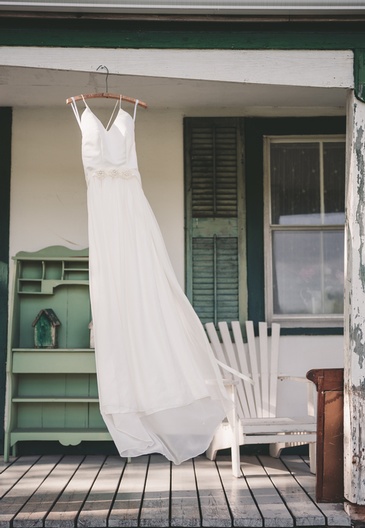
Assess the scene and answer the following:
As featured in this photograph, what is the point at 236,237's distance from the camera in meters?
5.59

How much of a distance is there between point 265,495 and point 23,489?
1536 mm

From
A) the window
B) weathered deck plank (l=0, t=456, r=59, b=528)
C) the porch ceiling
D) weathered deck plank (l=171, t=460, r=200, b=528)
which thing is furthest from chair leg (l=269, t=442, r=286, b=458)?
the porch ceiling

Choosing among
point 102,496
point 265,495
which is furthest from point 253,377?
point 102,496

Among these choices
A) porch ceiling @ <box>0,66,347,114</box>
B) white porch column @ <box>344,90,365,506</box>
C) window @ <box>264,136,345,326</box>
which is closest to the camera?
white porch column @ <box>344,90,365,506</box>

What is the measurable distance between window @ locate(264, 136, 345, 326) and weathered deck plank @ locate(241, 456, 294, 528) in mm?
1190

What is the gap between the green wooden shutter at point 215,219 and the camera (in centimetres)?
555

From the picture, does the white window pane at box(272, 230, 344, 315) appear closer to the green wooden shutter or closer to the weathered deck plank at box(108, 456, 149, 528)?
the green wooden shutter

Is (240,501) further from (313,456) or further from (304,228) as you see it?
(304,228)

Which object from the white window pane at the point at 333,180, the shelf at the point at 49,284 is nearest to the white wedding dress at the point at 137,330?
the shelf at the point at 49,284

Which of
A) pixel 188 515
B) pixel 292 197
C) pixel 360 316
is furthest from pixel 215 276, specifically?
pixel 188 515

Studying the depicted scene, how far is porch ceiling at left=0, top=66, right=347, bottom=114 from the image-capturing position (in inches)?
190

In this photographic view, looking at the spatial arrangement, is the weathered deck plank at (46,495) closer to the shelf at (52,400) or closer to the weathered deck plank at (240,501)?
the shelf at (52,400)

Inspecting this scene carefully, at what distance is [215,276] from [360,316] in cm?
174

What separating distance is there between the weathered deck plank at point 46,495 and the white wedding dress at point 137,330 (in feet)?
1.97
